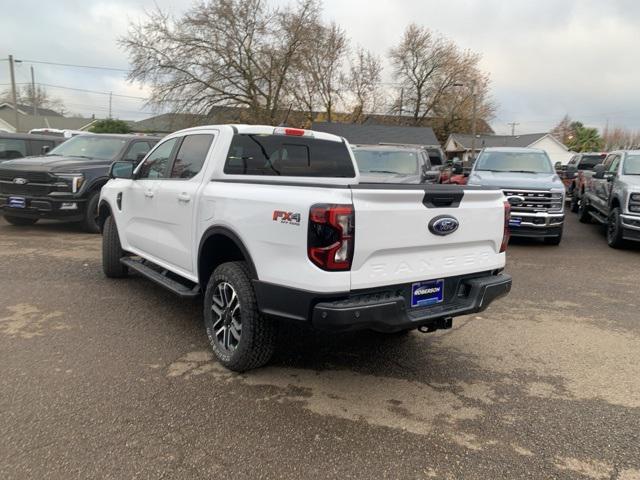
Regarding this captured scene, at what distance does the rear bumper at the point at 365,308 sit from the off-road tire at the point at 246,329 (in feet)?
0.57

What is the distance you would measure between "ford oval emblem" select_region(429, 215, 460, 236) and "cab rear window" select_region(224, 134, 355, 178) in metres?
1.64

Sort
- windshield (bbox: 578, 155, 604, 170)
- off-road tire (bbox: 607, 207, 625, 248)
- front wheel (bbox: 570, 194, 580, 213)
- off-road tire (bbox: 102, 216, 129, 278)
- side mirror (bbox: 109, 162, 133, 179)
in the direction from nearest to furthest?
1. side mirror (bbox: 109, 162, 133, 179)
2. off-road tire (bbox: 102, 216, 129, 278)
3. off-road tire (bbox: 607, 207, 625, 248)
4. front wheel (bbox: 570, 194, 580, 213)
5. windshield (bbox: 578, 155, 604, 170)

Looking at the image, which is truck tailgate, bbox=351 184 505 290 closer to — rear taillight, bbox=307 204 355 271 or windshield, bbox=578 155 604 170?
rear taillight, bbox=307 204 355 271

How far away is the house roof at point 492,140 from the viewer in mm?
58406

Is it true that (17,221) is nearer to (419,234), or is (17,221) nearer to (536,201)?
(419,234)

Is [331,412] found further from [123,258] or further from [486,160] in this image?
[486,160]

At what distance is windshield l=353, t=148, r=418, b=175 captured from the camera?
33.7ft

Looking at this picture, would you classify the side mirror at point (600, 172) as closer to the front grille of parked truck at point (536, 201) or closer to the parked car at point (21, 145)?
the front grille of parked truck at point (536, 201)

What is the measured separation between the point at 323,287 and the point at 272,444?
95 cm

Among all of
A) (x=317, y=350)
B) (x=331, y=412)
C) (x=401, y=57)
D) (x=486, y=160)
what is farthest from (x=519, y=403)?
(x=401, y=57)

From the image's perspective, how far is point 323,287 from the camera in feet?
9.48

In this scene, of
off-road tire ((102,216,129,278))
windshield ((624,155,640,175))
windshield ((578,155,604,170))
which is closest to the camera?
off-road tire ((102,216,129,278))

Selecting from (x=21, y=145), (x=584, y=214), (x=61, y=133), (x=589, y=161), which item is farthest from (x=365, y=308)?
(x=61, y=133)

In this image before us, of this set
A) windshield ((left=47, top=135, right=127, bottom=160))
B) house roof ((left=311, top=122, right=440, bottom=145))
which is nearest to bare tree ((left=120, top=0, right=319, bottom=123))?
house roof ((left=311, top=122, right=440, bottom=145))
